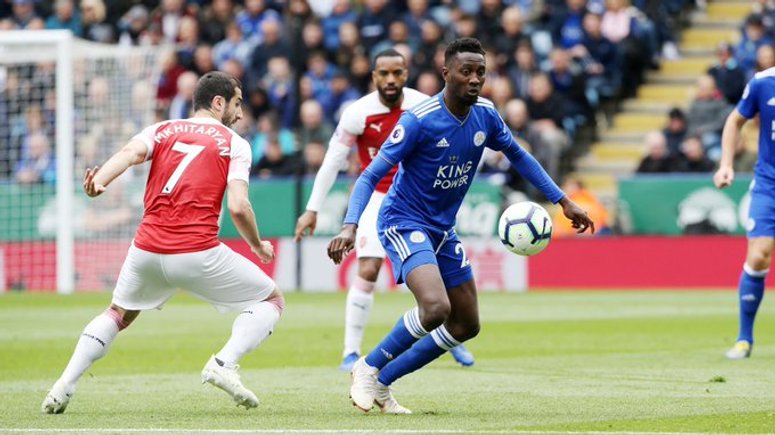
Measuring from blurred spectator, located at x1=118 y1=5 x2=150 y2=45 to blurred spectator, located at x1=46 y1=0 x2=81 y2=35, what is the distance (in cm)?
88

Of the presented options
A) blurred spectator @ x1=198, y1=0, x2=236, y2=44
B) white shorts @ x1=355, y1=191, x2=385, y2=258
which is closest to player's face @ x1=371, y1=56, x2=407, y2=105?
white shorts @ x1=355, y1=191, x2=385, y2=258

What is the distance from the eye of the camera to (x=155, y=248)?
29.1 ft

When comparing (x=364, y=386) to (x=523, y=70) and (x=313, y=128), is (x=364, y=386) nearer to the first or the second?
(x=313, y=128)

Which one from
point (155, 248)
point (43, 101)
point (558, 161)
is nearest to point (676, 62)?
point (558, 161)

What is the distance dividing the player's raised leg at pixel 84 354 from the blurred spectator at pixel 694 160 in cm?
1475

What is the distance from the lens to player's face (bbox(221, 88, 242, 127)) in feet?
30.5

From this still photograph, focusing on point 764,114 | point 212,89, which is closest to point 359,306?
point 212,89

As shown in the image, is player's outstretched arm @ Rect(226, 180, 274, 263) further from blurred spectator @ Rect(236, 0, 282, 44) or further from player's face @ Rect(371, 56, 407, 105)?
blurred spectator @ Rect(236, 0, 282, 44)

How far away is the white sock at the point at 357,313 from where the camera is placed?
39.7 ft

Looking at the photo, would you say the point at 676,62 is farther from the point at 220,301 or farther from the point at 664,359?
the point at 220,301

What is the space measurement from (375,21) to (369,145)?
14604mm

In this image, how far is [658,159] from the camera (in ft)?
74.9

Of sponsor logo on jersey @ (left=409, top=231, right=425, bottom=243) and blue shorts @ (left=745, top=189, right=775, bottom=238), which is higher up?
sponsor logo on jersey @ (left=409, top=231, right=425, bottom=243)

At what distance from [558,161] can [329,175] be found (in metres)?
12.8
